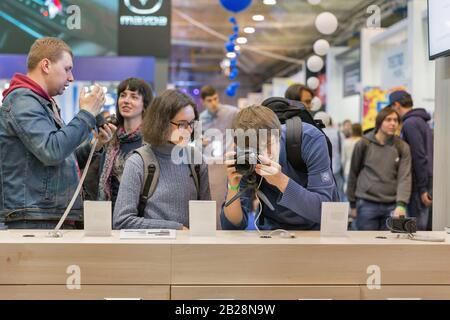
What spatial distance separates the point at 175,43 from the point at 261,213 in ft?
46.6

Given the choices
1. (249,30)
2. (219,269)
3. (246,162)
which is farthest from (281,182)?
(249,30)

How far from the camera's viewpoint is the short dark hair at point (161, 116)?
2545mm

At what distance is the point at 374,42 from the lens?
1118 centimetres

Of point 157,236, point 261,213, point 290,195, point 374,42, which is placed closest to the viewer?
point 157,236

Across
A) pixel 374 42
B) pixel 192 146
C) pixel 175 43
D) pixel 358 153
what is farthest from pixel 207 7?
pixel 192 146

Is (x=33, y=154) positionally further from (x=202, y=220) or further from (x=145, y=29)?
(x=145, y=29)

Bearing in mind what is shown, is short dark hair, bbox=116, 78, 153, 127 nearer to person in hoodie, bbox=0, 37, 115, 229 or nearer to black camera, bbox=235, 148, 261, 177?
person in hoodie, bbox=0, 37, 115, 229

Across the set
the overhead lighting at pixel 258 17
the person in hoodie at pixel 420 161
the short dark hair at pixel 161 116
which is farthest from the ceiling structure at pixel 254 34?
the short dark hair at pixel 161 116

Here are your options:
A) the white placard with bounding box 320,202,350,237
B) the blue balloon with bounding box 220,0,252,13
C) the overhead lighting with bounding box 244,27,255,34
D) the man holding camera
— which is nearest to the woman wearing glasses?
the man holding camera

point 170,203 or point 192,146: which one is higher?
point 192,146

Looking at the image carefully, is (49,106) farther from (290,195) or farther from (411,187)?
(411,187)

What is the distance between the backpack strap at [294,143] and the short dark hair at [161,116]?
0.50 m

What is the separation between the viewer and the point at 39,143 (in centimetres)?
236

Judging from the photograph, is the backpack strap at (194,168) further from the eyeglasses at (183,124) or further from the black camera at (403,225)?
the black camera at (403,225)
